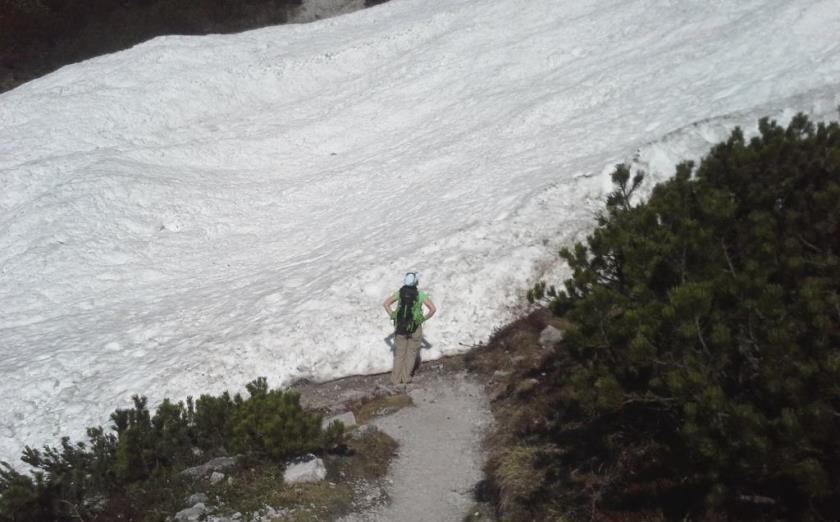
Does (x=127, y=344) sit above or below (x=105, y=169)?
below

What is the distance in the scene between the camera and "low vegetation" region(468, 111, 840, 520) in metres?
5.21

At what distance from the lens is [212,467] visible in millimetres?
9172

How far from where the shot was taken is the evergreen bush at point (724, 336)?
514 centimetres

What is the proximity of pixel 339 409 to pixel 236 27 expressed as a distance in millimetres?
32701

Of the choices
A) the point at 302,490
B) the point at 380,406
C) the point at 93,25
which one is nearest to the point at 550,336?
the point at 380,406

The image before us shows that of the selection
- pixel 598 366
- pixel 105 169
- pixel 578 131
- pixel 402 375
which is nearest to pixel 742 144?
pixel 598 366

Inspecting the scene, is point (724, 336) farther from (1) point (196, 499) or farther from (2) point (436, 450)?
(1) point (196, 499)

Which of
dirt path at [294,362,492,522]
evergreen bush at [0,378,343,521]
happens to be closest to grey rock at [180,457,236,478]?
evergreen bush at [0,378,343,521]

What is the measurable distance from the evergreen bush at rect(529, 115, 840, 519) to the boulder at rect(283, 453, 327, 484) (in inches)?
116

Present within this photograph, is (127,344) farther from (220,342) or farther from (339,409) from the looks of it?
(339,409)

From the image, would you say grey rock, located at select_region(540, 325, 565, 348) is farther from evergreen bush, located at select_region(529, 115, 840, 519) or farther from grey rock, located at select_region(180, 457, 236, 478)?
grey rock, located at select_region(180, 457, 236, 478)

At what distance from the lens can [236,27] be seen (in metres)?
39.6

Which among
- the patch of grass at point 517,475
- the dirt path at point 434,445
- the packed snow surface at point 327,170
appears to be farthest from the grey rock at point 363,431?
the packed snow surface at point 327,170

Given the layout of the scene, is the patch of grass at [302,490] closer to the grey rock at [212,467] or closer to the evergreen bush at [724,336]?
the grey rock at [212,467]
